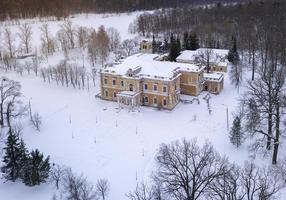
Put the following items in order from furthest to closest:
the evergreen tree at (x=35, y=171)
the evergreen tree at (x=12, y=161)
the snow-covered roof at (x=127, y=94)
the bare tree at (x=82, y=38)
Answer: the bare tree at (x=82, y=38) → the snow-covered roof at (x=127, y=94) → the evergreen tree at (x=12, y=161) → the evergreen tree at (x=35, y=171)

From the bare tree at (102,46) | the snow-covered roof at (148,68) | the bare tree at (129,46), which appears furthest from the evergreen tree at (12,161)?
the bare tree at (129,46)

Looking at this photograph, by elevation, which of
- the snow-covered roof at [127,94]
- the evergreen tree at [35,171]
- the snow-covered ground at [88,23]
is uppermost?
the snow-covered ground at [88,23]

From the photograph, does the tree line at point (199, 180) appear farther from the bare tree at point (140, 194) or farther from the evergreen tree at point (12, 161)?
the evergreen tree at point (12, 161)

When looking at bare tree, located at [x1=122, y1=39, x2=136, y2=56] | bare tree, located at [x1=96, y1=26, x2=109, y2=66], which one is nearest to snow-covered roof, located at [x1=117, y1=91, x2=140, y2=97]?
bare tree, located at [x1=96, y1=26, x2=109, y2=66]

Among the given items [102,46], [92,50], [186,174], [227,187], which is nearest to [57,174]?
[186,174]

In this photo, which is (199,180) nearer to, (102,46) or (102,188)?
(102,188)

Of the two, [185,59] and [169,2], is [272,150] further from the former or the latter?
[169,2]
